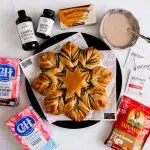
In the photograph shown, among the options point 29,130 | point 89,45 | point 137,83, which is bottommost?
point 29,130

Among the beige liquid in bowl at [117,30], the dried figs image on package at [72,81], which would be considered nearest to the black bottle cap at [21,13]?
the dried figs image on package at [72,81]

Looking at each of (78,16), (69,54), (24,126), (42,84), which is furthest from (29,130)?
(78,16)

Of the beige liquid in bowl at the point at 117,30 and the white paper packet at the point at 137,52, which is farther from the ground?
Result: the beige liquid in bowl at the point at 117,30

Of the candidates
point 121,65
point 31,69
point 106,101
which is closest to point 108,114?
point 106,101

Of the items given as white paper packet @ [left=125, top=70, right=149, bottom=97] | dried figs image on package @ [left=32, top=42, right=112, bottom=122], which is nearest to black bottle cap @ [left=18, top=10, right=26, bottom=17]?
dried figs image on package @ [left=32, top=42, right=112, bottom=122]

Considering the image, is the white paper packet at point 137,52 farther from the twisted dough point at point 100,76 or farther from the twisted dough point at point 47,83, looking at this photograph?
the twisted dough point at point 47,83

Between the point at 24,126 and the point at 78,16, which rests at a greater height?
the point at 78,16

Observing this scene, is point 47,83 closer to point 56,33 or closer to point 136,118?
point 56,33
